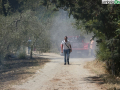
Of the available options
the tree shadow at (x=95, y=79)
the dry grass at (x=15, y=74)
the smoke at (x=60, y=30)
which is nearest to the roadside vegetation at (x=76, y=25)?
the tree shadow at (x=95, y=79)

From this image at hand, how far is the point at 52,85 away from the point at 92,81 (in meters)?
1.78

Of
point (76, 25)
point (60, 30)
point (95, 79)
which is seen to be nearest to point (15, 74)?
point (95, 79)

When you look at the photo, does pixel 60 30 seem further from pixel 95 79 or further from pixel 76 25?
pixel 95 79

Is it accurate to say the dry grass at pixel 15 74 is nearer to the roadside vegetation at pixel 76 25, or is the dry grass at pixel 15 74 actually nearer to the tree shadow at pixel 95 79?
the roadside vegetation at pixel 76 25

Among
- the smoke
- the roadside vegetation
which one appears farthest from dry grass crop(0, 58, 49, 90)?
the smoke

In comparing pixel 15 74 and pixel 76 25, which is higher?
pixel 76 25

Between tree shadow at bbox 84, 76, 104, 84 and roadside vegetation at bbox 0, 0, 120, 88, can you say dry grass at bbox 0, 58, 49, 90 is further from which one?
tree shadow at bbox 84, 76, 104, 84

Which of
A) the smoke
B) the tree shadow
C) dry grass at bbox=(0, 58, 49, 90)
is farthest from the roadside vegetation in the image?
the smoke

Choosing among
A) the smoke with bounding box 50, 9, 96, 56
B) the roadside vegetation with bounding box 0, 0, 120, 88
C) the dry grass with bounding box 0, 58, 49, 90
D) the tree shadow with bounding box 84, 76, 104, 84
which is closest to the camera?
the roadside vegetation with bounding box 0, 0, 120, 88

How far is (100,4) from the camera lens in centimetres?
913

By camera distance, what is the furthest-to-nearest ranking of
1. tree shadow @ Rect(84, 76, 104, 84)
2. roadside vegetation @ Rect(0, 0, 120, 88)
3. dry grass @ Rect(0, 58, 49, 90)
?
tree shadow @ Rect(84, 76, 104, 84) < dry grass @ Rect(0, 58, 49, 90) < roadside vegetation @ Rect(0, 0, 120, 88)

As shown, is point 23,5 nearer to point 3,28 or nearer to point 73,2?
point 3,28

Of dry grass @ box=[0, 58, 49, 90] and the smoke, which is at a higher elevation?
the smoke

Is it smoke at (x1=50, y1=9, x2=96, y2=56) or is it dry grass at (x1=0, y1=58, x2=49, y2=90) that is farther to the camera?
smoke at (x1=50, y1=9, x2=96, y2=56)
